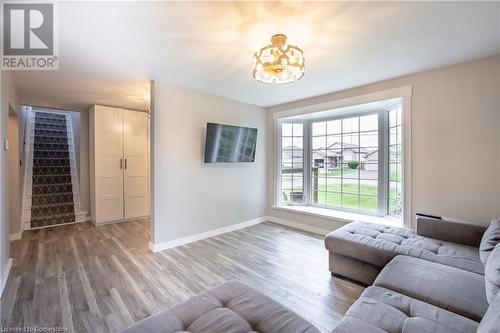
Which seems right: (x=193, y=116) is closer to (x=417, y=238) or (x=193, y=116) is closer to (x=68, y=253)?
(x=68, y=253)

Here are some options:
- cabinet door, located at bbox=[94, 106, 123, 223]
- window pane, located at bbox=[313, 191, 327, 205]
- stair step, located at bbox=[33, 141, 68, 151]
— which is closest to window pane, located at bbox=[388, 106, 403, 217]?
window pane, located at bbox=[313, 191, 327, 205]

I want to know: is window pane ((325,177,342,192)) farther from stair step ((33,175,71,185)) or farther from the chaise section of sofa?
stair step ((33,175,71,185))

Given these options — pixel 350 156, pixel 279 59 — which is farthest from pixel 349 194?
pixel 279 59

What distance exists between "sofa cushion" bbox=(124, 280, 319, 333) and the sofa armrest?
1.93m

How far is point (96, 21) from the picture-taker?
1764 mm

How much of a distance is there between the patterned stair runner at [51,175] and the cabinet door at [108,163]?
0.87 meters

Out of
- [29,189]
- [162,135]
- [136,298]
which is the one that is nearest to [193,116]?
[162,135]

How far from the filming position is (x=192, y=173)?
3527 mm

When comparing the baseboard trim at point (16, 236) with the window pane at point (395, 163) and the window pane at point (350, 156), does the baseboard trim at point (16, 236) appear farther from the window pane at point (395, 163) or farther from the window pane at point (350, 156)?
the window pane at point (395, 163)

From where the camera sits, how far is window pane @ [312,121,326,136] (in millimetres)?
4297

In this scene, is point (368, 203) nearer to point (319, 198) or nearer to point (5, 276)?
point (319, 198)

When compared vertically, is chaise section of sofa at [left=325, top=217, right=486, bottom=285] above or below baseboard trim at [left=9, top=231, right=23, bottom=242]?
above

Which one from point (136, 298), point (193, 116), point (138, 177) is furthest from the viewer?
point (138, 177)

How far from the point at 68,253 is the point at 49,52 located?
2.46m
